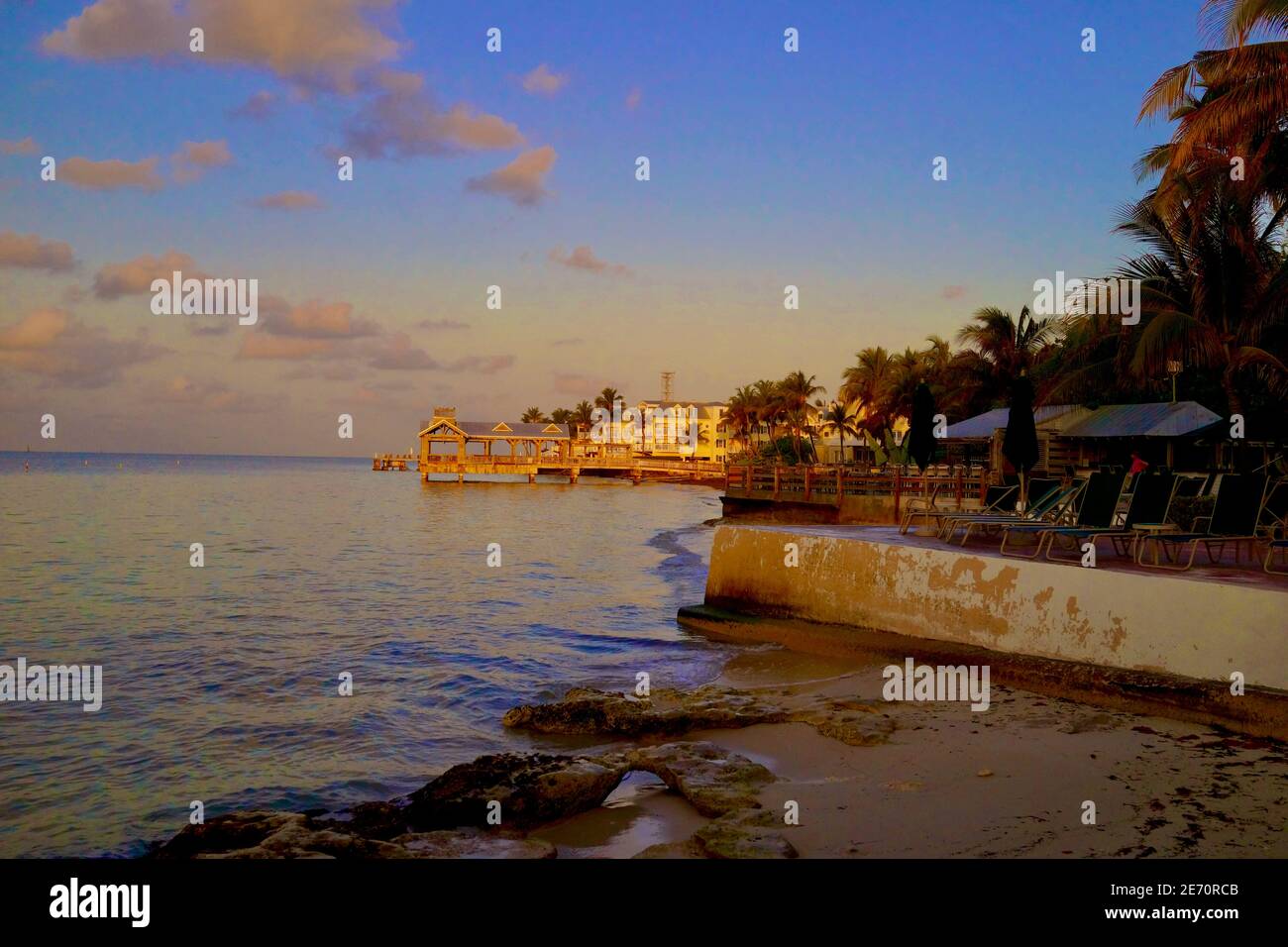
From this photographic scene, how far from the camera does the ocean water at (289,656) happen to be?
8.60m

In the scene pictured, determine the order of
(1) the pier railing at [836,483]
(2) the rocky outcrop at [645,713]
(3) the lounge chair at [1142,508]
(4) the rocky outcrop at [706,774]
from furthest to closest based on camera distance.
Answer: (1) the pier railing at [836,483]
(3) the lounge chair at [1142,508]
(2) the rocky outcrop at [645,713]
(4) the rocky outcrop at [706,774]

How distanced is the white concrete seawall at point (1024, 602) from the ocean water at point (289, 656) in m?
1.74

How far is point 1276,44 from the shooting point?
13719mm

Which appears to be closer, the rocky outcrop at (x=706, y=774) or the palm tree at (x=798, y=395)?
the rocky outcrop at (x=706, y=774)

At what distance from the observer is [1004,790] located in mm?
6793

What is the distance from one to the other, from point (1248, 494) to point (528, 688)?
8618 mm

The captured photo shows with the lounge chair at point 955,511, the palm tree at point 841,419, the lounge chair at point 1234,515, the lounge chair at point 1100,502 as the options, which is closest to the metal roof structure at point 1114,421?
the lounge chair at point 955,511

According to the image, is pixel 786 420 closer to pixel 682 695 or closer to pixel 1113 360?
pixel 1113 360

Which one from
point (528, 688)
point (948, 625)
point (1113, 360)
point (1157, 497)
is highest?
point (1113, 360)

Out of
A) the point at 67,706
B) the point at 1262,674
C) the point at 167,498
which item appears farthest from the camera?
the point at 167,498

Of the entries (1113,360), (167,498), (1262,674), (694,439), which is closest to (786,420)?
(694,439)

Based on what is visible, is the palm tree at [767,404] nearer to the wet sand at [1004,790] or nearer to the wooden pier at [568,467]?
the wooden pier at [568,467]

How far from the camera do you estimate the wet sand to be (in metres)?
5.71

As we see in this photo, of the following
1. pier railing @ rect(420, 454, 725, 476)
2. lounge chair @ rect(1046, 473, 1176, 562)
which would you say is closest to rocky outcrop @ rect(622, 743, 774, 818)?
lounge chair @ rect(1046, 473, 1176, 562)
